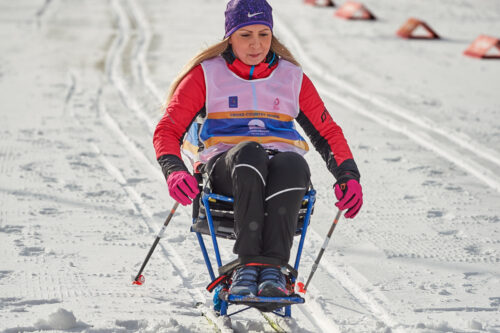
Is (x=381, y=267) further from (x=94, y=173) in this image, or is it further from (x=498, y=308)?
(x=94, y=173)

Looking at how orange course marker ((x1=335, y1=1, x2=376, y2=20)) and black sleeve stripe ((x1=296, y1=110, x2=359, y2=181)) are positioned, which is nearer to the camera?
black sleeve stripe ((x1=296, y1=110, x2=359, y2=181))

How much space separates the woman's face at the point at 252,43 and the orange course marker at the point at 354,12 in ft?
35.5

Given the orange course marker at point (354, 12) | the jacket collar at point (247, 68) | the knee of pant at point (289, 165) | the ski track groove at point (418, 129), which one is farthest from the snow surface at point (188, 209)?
the orange course marker at point (354, 12)

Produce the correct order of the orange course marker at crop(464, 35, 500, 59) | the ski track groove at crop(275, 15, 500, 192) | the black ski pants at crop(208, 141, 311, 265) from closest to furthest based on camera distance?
1. the black ski pants at crop(208, 141, 311, 265)
2. the ski track groove at crop(275, 15, 500, 192)
3. the orange course marker at crop(464, 35, 500, 59)

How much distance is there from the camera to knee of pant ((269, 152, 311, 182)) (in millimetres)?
3082

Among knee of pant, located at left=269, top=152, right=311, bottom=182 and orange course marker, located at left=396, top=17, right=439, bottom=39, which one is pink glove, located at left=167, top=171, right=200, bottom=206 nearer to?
knee of pant, located at left=269, top=152, right=311, bottom=182

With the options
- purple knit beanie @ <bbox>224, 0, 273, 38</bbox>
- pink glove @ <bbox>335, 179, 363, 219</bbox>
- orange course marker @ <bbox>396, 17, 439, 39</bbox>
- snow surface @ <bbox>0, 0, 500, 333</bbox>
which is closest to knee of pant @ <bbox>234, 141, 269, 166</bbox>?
pink glove @ <bbox>335, 179, 363, 219</bbox>

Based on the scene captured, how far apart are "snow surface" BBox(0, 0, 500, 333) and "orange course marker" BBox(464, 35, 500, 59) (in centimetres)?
31

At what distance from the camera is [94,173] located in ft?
19.0

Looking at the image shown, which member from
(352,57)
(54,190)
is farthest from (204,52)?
(352,57)

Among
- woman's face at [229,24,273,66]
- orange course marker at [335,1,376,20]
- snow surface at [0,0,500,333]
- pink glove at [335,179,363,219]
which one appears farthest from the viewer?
orange course marker at [335,1,376,20]

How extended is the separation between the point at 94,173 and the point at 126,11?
32.0 ft

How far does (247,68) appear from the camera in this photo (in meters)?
3.49

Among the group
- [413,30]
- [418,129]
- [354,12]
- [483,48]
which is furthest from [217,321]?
[354,12]
